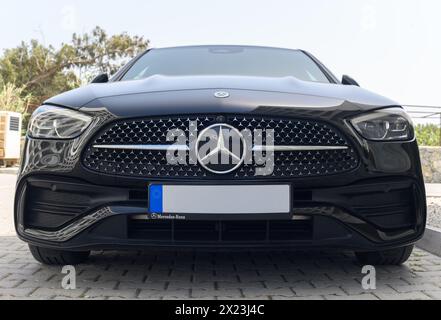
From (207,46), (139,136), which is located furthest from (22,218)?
(207,46)

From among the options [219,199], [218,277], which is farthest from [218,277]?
[219,199]

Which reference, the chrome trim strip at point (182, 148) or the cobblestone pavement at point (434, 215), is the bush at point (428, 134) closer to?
the cobblestone pavement at point (434, 215)

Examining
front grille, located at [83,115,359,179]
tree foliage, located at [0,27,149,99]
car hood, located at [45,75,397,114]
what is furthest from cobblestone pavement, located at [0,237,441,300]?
tree foliage, located at [0,27,149,99]

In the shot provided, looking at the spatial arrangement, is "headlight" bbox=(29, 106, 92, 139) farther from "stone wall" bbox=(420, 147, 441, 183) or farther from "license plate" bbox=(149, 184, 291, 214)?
"stone wall" bbox=(420, 147, 441, 183)

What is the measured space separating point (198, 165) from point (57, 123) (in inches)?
29.0

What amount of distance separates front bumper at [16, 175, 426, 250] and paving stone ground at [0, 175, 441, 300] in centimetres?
23

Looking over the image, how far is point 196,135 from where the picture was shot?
8.57 ft

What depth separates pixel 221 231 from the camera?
8.61 feet

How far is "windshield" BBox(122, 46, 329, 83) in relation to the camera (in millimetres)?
3822

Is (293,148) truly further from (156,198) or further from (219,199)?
(156,198)

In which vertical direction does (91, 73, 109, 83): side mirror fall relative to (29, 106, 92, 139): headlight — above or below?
above

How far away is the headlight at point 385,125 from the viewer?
2.71 m

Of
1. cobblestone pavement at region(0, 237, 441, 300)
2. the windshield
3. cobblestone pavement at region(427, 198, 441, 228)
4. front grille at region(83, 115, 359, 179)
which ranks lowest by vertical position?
cobblestone pavement at region(427, 198, 441, 228)
